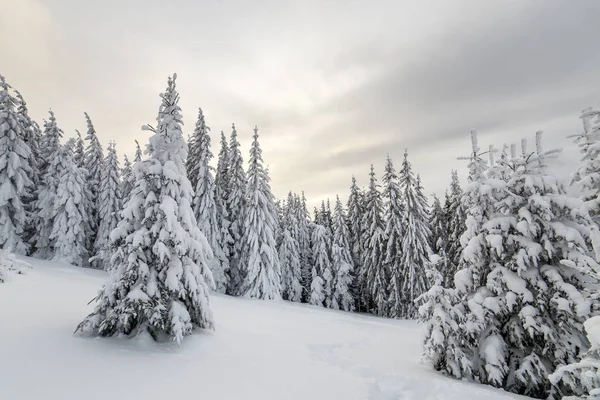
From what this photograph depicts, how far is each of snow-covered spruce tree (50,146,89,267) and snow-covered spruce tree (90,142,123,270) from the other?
217 centimetres

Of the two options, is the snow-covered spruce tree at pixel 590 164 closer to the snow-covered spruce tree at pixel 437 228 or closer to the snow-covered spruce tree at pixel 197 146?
the snow-covered spruce tree at pixel 437 228

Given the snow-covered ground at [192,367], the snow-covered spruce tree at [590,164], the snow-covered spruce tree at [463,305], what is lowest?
the snow-covered ground at [192,367]

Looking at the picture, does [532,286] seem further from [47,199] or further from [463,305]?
[47,199]

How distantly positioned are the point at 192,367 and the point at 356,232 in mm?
39233

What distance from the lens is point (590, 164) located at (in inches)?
420

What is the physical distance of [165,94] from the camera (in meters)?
10.6

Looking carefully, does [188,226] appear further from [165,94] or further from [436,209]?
[436,209]

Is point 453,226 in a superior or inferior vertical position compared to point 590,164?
superior

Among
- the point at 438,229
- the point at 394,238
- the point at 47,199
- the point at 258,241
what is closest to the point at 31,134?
the point at 47,199

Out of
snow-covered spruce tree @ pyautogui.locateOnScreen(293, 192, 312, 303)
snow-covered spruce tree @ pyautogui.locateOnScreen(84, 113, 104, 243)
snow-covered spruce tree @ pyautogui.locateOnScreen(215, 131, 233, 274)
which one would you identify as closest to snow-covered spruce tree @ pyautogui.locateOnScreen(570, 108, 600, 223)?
snow-covered spruce tree @ pyautogui.locateOnScreen(215, 131, 233, 274)

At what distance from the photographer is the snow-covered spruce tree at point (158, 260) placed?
853 cm

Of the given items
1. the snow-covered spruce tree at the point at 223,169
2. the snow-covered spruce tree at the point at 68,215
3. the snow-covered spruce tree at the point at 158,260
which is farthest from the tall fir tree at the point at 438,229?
the snow-covered spruce tree at the point at 68,215

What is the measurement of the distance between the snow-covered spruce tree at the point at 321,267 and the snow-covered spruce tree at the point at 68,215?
2551 centimetres

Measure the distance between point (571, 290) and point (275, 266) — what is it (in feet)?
86.0
